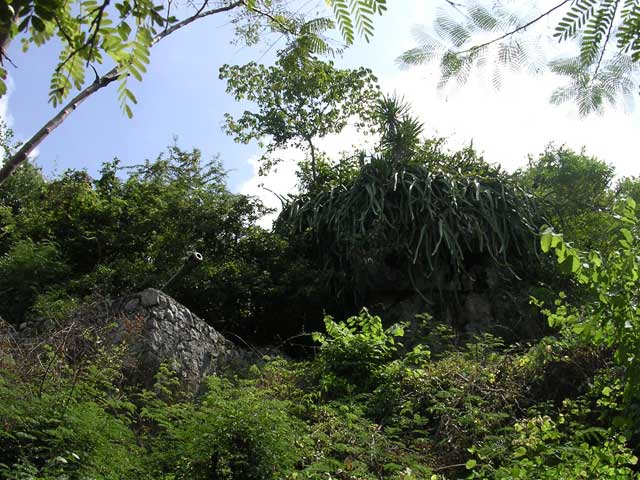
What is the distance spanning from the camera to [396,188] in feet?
30.2

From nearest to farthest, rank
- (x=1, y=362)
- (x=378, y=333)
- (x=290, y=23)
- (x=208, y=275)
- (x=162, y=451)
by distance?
(x=290, y=23), (x=162, y=451), (x=1, y=362), (x=378, y=333), (x=208, y=275)

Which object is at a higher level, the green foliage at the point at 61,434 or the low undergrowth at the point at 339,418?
the low undergrowth at the point at 339,418

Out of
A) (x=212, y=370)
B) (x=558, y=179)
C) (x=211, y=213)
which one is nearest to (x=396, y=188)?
(x=211, y=213)

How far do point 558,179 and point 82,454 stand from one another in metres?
10.1

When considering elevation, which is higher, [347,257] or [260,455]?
[347,257]

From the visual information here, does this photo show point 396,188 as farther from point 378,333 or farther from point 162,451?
point 162,451

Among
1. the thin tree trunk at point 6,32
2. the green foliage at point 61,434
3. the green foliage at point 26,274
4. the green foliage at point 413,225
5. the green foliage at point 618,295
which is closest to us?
the thin tree trunk at point 6,32

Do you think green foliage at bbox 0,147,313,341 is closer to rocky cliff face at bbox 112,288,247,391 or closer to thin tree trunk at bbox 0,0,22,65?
rocky cliff face at bbox 112,288,247,391

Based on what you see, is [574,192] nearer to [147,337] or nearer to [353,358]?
[353,358]

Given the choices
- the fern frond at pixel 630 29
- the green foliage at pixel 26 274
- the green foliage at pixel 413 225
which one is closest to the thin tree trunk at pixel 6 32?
the fern frond at pixel 630 29

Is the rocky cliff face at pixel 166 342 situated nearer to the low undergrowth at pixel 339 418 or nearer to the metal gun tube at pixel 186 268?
the low undergrowth at pixel 339 418

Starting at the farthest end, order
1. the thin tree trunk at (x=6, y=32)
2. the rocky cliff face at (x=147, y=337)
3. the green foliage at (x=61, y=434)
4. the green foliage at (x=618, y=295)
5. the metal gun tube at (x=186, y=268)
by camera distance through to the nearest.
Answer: the metal gun tube at (x=186, y=268), the rocky cliff face at (x=147, y=337), the green foliage at (x=61, y=434), the green foliage at (x=618, y=295), the thin tree trunk at (x=6, y=32)

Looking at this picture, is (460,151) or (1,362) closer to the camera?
(1,362)

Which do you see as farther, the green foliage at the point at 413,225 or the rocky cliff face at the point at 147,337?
the green foliage at the point at 413,225
